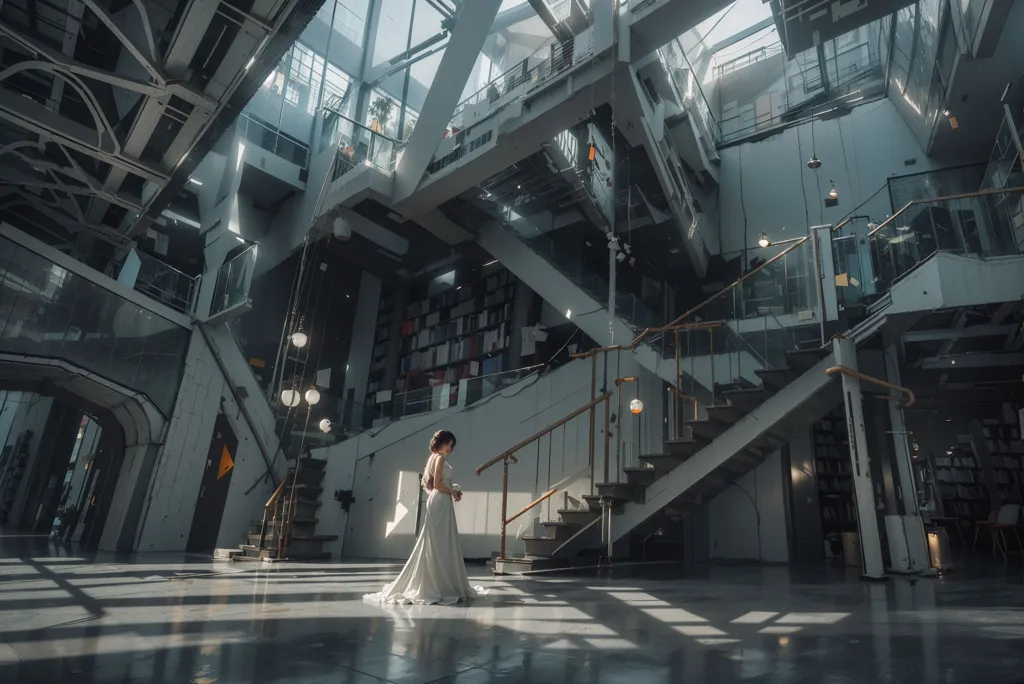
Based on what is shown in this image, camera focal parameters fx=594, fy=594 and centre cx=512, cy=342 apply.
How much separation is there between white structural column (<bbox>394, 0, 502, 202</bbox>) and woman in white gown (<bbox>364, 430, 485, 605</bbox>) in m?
6.68

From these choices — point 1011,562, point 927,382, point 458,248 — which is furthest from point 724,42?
point 1011,562

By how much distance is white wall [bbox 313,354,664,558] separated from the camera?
8.47 metres

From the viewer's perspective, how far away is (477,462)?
30.5 feet

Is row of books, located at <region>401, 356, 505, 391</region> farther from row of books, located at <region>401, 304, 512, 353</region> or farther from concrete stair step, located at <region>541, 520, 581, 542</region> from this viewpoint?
concrete stair step, located at <region>541, 520, 581, 542</region>

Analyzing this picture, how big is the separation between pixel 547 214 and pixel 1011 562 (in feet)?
27.7

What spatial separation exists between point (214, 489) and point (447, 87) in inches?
305

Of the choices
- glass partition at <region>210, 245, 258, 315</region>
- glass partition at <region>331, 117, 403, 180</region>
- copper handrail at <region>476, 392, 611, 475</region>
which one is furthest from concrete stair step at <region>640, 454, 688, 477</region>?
glass partition at <region>331, 117, 403, 180</region>

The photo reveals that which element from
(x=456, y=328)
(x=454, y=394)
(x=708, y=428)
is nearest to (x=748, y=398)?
(x=708, y=428)

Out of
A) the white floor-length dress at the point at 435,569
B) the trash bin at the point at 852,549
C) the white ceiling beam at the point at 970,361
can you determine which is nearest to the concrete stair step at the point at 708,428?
the trash bin at the point at 852,549

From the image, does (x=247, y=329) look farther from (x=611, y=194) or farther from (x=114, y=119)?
(x=611, y=194)

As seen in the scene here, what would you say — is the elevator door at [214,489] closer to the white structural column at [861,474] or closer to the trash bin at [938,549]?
the white structural column at [861,474]

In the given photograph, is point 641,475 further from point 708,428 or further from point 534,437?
point 534,437

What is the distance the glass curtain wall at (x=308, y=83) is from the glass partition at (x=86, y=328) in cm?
504

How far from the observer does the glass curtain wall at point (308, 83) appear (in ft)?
42.4
